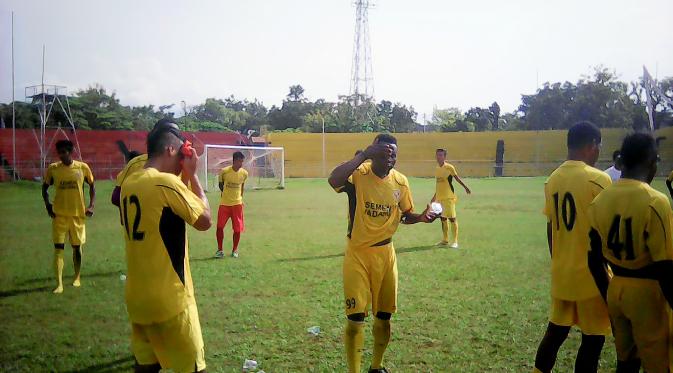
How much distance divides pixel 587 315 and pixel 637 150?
1.21 meters

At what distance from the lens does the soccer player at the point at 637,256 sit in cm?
315

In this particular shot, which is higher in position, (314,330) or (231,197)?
(231,197)

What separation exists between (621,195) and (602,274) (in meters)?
0.54

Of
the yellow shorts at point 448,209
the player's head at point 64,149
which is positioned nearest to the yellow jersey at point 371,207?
the player's head at point 64,149

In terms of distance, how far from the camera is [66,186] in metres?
7.70

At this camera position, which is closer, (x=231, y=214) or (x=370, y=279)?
(x=370, y=279)

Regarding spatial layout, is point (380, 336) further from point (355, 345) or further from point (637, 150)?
point (637, 150)

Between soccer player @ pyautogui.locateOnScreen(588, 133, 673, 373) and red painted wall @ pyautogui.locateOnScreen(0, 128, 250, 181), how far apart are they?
17.2 m

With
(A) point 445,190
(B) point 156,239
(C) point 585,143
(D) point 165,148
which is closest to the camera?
(B) point 156,239

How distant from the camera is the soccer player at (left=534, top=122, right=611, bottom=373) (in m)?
3.81

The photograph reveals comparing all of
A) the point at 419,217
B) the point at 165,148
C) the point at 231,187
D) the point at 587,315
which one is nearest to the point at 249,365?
the point at 419,217

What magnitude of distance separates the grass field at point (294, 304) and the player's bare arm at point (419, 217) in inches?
52.8

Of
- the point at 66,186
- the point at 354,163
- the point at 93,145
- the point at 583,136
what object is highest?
the point at 93,145

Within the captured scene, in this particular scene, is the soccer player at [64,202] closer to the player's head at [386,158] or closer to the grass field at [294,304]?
the grass field at [294,304]
